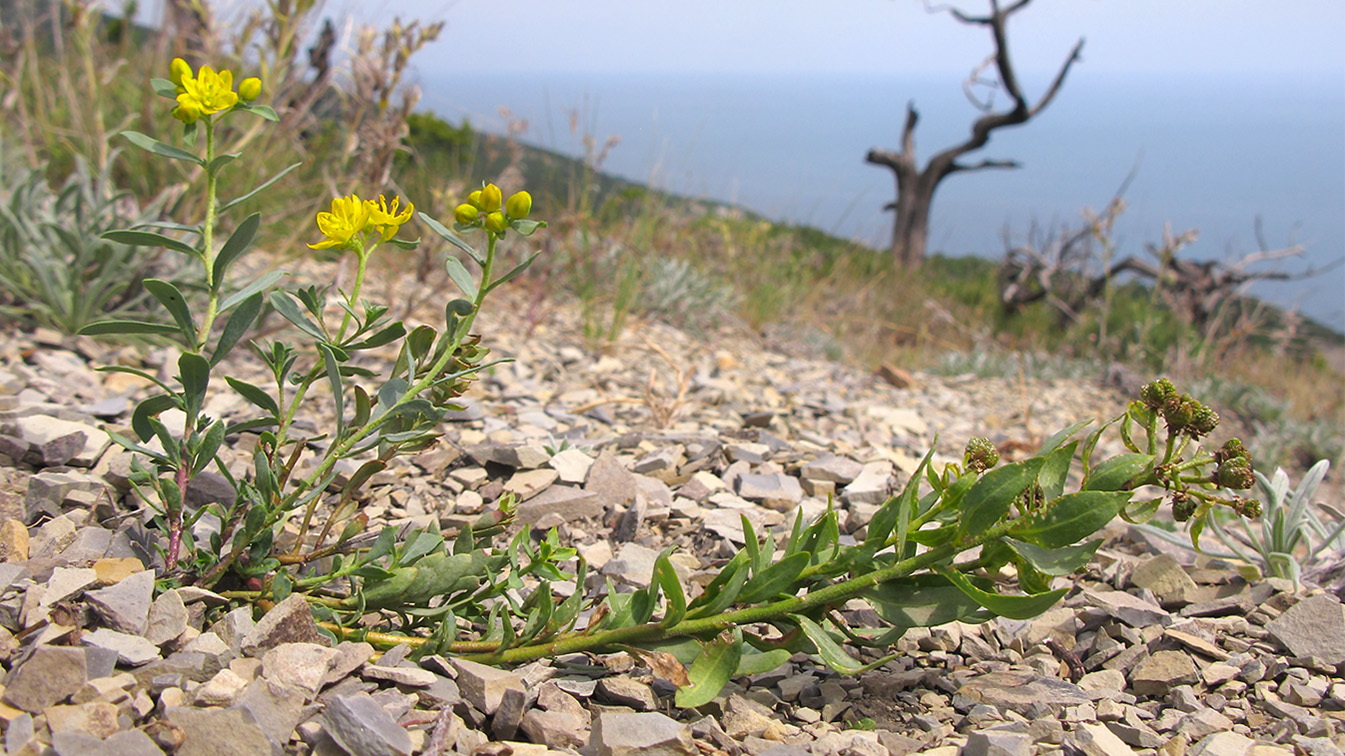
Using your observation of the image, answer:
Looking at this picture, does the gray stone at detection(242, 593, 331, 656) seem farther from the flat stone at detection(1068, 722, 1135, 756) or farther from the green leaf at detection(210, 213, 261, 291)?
the flat stone at detection(1068, 722, 1135, 756)

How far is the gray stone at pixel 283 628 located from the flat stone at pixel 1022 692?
3.44 feet

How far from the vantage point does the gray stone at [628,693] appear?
1.34 meters

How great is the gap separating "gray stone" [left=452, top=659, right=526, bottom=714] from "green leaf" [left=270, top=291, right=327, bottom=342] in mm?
524

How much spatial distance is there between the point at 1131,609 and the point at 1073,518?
0.61m

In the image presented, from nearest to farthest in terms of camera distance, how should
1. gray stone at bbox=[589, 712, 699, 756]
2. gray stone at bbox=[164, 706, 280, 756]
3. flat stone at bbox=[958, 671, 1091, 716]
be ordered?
1. gray stone at bbox=[164, 706, 280, 756]
2. gray stone at bbox=[589, 712, 699, 756]
3. flat stone at bbox=[958, 671, 1091, 716]

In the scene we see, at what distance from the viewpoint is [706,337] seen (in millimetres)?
4941

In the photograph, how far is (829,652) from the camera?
130 cm

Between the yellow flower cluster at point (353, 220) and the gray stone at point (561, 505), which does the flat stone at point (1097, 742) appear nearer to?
the gray stone at point (561, 505)

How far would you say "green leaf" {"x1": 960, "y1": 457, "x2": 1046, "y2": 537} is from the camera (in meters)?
1.20

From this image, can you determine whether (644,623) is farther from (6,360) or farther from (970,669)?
(6,360)

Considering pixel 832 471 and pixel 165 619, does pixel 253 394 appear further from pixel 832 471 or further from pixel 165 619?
pixel 832 471

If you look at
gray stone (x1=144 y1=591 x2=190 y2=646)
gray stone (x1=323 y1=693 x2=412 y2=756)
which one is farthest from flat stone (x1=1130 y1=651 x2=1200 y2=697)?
gray stone (x1=144 y1=591 x2=190 y2=646)

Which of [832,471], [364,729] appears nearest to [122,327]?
[364,729]

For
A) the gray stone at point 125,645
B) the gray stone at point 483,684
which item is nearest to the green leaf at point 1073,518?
the gray stone at point 483,684
